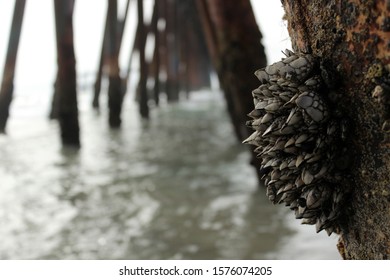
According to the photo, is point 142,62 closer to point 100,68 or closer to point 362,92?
point 100,68

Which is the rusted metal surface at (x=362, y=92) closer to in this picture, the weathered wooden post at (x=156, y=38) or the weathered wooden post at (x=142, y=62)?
the weathered wooden post at (x=142, y=62)

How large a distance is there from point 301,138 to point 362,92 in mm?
148

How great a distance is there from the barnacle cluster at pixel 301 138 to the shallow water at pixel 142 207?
1708 mm

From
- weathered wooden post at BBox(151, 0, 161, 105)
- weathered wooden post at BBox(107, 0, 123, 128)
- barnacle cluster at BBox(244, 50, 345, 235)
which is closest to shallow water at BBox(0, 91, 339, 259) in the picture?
barnacle cluster at BBox(244, 50, 345, 235)

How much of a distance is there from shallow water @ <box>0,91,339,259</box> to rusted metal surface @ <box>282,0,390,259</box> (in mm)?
1718

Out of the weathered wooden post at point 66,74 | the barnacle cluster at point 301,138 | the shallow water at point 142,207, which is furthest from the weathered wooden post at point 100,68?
the barnacle cluster at point 301,138

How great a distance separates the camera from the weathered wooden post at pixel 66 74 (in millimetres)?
6332

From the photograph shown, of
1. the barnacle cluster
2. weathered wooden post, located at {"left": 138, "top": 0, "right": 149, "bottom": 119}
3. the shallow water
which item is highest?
weathered wooden post, located at {"left": 138, "top": 0, "right": 149, "bottom": 119}

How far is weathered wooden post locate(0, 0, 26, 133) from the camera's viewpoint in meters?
7.26

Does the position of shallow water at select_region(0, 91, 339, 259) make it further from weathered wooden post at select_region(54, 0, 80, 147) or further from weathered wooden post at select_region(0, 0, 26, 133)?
weathered wooden post at select_region(0, 0, 26, 133)

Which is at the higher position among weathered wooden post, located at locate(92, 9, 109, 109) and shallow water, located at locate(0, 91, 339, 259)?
weathered wooden post, located at locate(92, 9, 109, 109)

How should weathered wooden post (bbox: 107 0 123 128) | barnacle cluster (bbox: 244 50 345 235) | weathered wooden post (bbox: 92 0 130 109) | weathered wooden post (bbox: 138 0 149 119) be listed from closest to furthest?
barnacle cluster (bbox: 244 50 345 235), weathered wooden post (bbox: 107 0 123 128), weathered wooden post (bbox: 138 0 149 119), weathered wooden post (bbox: 92 0 130 109)

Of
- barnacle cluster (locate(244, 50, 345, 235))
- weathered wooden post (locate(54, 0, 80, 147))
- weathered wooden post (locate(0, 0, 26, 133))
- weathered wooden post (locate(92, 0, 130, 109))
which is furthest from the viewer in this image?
weathered wooden post (locate(92, 0, 130, 109))
